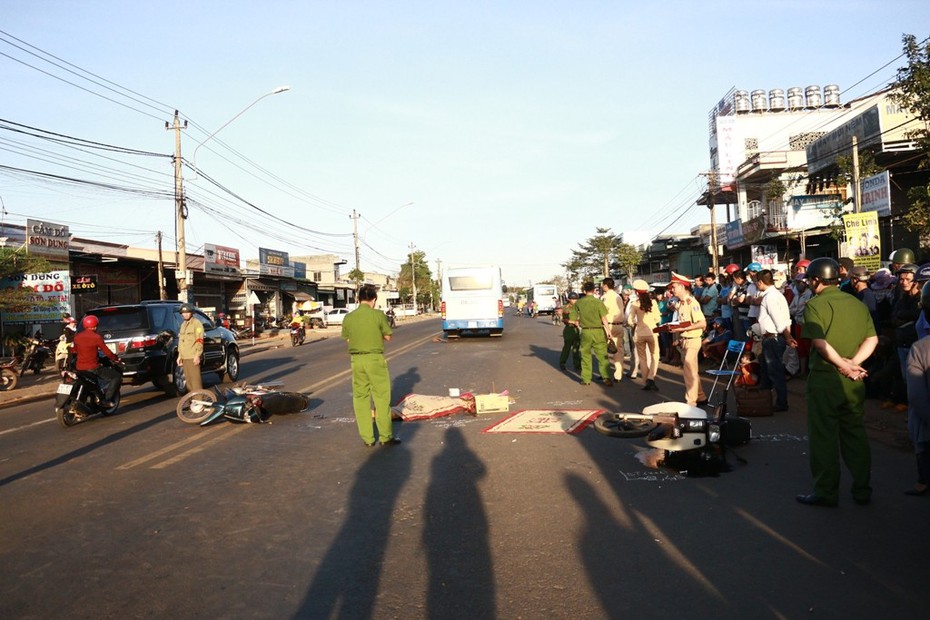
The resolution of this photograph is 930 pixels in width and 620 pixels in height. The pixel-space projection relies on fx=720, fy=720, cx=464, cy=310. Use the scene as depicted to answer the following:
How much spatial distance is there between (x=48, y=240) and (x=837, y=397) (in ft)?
90.4

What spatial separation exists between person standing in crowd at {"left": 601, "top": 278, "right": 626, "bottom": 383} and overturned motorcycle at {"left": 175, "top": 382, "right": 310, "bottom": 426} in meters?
6.24

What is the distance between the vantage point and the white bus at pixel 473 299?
1143 inches

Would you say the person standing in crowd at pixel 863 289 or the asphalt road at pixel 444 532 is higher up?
the person standing in crowd at pixel 863 289

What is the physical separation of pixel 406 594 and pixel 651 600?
52.4 inches

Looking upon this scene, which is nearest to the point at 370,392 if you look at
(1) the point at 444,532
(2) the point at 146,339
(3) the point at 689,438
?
(1) the point at 444,532

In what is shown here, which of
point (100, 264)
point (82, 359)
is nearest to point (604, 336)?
point (82, 359)

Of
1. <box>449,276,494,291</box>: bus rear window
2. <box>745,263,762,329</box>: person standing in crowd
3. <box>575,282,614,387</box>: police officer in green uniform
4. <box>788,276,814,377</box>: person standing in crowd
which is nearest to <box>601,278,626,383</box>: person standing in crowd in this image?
<box>575,282,614,387</box>: police officer in green uniform

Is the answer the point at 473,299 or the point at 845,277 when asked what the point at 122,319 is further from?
the point at 473,299

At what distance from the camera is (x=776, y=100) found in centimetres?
6706

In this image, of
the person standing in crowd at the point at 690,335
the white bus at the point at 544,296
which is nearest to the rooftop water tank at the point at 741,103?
the white bus at the point at 544,296

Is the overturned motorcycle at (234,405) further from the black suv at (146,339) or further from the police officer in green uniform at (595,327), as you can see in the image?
the police officer in green uniform at (595,327)

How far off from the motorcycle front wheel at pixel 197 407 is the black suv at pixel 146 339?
8.88ft

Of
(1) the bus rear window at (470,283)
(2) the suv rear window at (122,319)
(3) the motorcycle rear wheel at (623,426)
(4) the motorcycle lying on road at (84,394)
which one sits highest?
(1) the bus rear window at (470,283)

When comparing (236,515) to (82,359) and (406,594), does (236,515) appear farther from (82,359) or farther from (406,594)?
(82,359)
